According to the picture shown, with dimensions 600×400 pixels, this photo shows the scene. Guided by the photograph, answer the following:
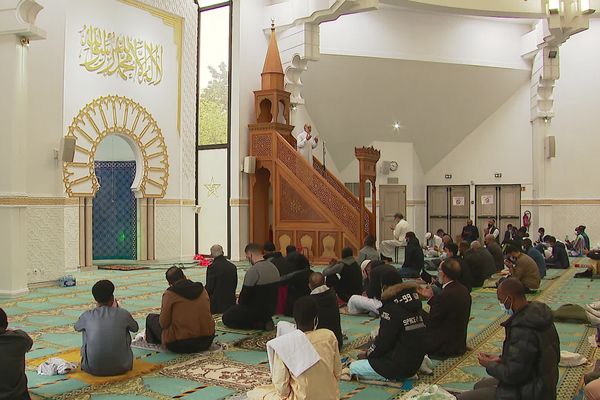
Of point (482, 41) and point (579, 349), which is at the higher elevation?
point (482, 41)

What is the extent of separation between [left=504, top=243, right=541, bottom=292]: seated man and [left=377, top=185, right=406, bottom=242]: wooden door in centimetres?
698

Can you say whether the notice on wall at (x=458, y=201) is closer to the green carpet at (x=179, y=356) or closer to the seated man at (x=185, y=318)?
the green carpet at (x=179, y=356)

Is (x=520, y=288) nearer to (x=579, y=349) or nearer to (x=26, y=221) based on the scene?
(x=579, y=349)

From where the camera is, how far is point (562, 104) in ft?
44.0

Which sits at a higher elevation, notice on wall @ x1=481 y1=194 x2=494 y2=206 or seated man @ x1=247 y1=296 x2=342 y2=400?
notice on wall @ x1=481 y1=194 x2=494 y2=206

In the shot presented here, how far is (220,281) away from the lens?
19.1 feet

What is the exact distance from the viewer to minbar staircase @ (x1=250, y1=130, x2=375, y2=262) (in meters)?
10.2

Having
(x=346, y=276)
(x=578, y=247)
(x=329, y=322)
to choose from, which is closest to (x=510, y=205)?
(x=578, y=247)

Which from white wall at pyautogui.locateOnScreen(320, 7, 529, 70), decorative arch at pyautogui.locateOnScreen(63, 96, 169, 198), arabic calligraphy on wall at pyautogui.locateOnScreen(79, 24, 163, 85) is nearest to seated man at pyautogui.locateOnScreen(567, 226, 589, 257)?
white wall at pyautogui.locateOnScreen(320, 7, 529, 70)

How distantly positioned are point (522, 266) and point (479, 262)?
2.72ft

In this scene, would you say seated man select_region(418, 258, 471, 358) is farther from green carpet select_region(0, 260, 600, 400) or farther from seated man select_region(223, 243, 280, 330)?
seated man select_region(223, 243, 280, 330)

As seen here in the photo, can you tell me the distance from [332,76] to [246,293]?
7990mm

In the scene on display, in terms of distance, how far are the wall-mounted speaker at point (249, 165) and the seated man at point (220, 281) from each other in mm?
5281

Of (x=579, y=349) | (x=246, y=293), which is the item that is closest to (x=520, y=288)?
(x=579, y=349)
